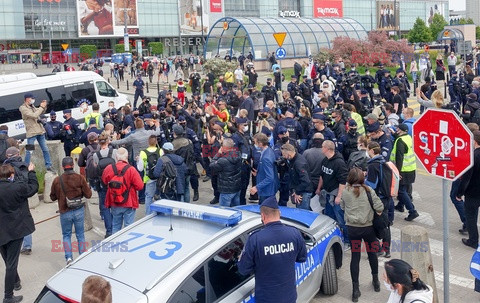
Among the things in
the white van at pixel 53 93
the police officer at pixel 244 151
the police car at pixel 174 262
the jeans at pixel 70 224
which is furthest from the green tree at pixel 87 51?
the police car at pixel 174 262

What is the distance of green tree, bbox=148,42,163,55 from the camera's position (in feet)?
A: 270

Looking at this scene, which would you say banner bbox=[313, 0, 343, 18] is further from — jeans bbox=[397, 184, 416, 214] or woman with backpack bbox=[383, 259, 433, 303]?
woman with backpack bbox=[383, 259, 433, 303]

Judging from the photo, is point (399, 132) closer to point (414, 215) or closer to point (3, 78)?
point (414, 215)

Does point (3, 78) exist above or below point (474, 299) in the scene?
above

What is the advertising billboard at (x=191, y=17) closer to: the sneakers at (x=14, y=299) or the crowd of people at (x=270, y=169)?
the crowd of people at (x=270, y=169)

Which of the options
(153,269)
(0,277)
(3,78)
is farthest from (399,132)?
(3,78)

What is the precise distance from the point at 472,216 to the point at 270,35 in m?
33.4

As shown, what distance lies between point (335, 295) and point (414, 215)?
3.37 m

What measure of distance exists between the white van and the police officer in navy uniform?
14.1m

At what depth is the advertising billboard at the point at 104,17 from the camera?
7956cm

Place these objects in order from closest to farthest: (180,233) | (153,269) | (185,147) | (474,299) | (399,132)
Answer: (153,269) < (180,233) < (474,299) < (399,132) < (185,147)

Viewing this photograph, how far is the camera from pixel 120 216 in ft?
27.8

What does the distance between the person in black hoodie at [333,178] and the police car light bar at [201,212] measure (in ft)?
9.64

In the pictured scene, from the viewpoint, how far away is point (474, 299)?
677 centimetres
